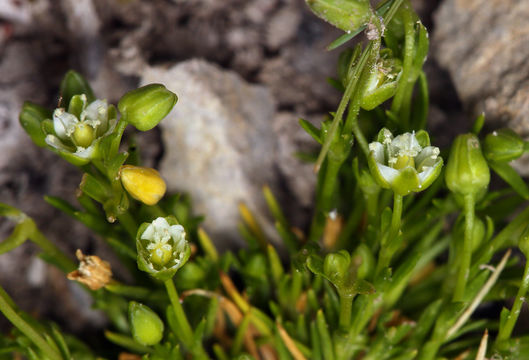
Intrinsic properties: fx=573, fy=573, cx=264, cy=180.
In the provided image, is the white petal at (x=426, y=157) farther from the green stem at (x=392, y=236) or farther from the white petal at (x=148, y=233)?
the white petal at (x=148, y=233)

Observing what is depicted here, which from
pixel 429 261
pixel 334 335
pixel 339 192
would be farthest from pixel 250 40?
pixel 334 335

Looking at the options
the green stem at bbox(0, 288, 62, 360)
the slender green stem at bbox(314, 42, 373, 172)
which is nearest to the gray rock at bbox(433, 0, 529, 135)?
the slender green stem at bbox(314, 42, 373, 172)

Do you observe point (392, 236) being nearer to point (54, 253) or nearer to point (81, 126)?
point (81, 126)

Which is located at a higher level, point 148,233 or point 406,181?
point 406,181

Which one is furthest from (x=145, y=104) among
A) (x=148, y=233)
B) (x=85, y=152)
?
(x=148, y=233)

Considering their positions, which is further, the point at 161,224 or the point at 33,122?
the point at 33,122

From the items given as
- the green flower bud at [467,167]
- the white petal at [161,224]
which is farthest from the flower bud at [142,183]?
the green flower bud at [467,167]
